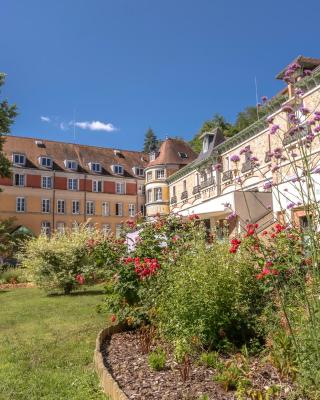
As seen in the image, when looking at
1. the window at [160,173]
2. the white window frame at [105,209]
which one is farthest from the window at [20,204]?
the window at [160,173]

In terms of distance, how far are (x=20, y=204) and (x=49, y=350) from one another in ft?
147

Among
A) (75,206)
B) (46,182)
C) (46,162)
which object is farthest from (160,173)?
(46,162)

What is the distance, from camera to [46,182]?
51.8 metres

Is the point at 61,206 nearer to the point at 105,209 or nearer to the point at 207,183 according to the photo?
the point at 105,209

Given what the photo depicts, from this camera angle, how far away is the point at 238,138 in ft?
102

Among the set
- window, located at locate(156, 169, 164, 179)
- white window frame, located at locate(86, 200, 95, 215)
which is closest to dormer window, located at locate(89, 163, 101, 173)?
white window frame, located at locate(86, 200, 95, 215)

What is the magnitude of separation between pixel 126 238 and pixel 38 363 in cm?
379

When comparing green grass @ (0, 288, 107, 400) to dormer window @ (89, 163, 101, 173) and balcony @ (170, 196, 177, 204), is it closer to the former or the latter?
balcony @ (170, 196, 177, 204)

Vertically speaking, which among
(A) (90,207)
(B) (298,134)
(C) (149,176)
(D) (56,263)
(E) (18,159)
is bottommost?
(D) (56,263)

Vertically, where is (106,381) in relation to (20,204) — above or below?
below

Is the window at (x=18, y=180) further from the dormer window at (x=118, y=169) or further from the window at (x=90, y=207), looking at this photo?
the dormer window at (x=118, y=169)

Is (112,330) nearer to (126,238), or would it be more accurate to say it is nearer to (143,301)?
(143,301)

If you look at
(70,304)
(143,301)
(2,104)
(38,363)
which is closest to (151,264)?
(143,301)

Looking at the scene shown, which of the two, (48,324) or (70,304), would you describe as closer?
(48,324)
